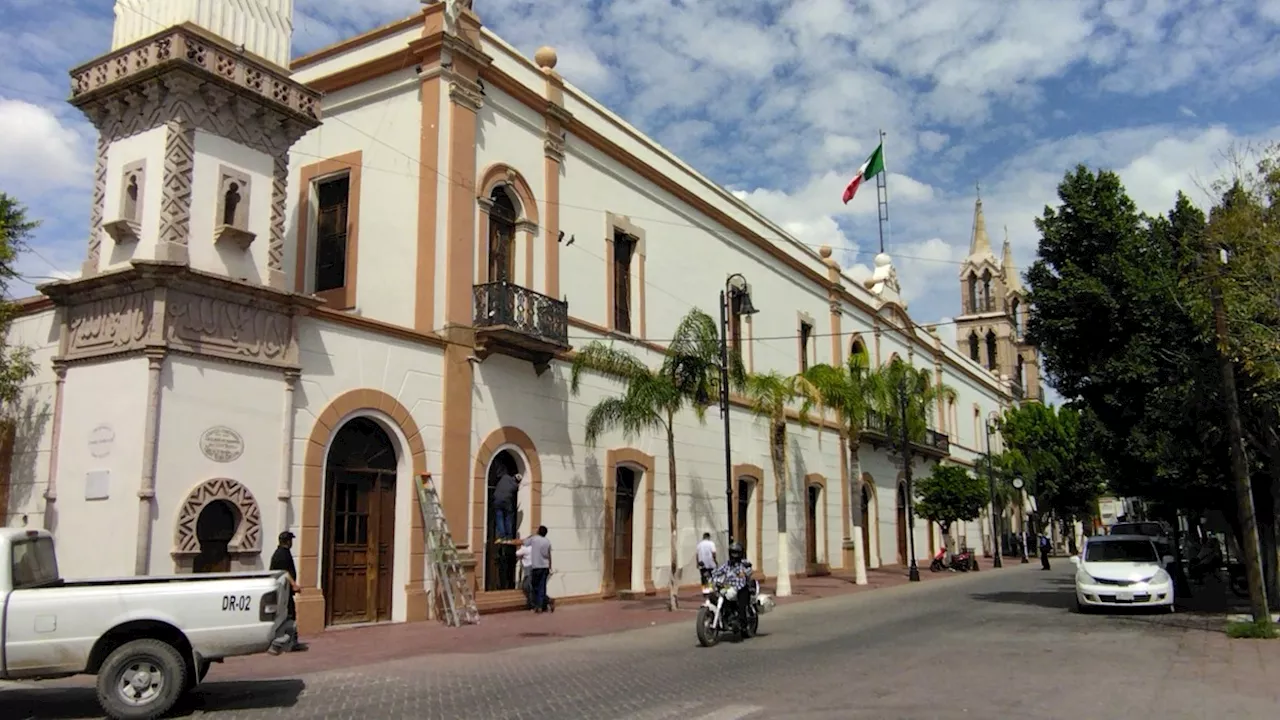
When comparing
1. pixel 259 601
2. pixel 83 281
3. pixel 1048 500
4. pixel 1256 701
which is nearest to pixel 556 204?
pixel 83 281

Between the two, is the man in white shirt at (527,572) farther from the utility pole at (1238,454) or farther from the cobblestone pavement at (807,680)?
the utility pole at (1238,454)

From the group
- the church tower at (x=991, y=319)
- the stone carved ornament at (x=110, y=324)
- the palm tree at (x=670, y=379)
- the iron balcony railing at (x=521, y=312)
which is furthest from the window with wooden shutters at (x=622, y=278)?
the church tower at (x=991, y=319)

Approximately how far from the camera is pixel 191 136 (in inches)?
551

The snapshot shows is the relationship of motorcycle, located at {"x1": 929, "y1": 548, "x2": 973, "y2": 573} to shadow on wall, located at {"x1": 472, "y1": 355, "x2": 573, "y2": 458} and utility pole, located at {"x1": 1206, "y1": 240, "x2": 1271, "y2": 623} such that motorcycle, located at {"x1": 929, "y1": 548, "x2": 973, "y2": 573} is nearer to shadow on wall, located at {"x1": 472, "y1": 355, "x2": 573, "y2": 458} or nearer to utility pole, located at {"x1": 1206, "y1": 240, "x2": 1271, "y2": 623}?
shadow on wall, located at {"x1": 472, "y1": 355, "x2": 573, "y2": 458}

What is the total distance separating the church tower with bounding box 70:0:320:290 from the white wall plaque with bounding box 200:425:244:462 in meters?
2.13

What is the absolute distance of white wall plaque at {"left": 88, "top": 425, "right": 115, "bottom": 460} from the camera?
13008 millimetres

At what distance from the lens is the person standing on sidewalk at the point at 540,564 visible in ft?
58.6

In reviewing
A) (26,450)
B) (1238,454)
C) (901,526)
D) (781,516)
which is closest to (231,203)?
(26,450)

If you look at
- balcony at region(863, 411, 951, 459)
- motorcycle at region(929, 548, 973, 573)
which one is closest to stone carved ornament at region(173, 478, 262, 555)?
balcony at region(863, 411, 951, 459)

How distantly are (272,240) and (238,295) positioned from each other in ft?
4.07

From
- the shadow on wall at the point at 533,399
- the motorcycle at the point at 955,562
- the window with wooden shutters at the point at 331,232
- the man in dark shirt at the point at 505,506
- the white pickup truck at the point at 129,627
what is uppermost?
the window with wooden shutters at the point at 331,232

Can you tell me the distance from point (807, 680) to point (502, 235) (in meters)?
→ 12.2

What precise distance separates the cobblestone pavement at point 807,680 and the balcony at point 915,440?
1611cm

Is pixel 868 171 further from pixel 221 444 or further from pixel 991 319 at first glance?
pixel 991 319
